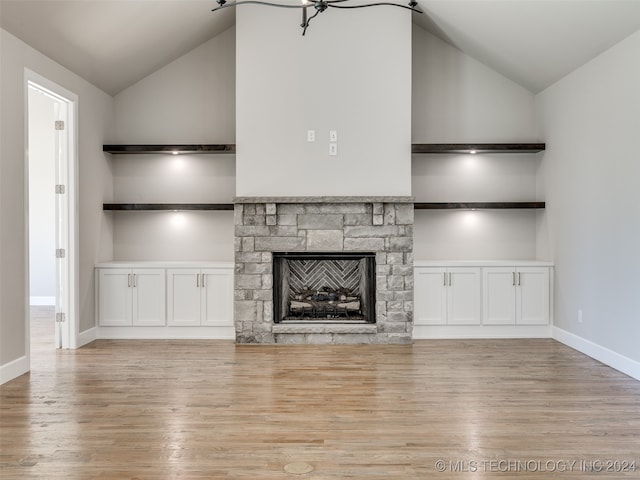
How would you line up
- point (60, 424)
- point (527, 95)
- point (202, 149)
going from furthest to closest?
point (527, 95)
point (202, 149)
point (60, 424)

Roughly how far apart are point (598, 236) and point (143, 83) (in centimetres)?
527

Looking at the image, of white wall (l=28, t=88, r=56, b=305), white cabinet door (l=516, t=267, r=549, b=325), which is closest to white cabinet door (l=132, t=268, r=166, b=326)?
white wall (l=28, t=88, r=56, b=305)

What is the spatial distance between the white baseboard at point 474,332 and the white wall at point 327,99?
1.55 m

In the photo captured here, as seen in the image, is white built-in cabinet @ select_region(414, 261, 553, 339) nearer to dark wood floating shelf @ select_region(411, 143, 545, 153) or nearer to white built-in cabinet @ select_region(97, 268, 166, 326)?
dark wood floating shelf @ select_region(411, 143, 545, 153)

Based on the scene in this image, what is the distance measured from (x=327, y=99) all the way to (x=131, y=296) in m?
3.03

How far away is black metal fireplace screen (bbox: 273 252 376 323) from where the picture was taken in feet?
17.6

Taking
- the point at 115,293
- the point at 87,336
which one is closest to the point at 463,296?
the point at 115,293

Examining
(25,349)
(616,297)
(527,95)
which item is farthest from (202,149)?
(616,297)

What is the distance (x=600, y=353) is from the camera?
4.50m

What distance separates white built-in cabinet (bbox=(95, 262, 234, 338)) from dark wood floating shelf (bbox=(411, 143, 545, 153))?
8.34 feet

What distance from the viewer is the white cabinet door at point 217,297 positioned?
212 inches

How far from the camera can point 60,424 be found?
9.93ft

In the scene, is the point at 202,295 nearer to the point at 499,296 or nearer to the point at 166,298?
the point at 166,298

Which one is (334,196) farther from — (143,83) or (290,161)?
(143,83)
